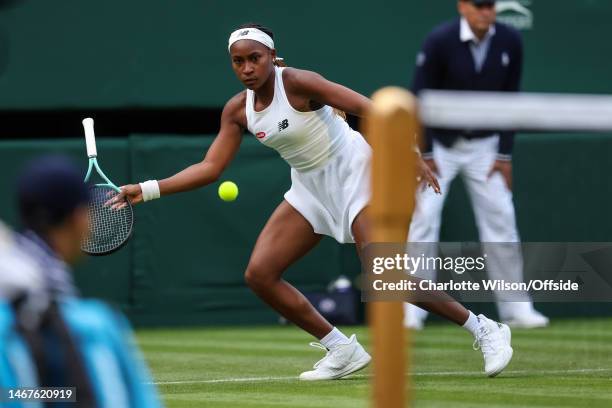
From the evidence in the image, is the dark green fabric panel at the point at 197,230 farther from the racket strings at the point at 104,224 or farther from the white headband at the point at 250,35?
the white headband at the point at 250,35

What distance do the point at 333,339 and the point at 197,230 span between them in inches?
186

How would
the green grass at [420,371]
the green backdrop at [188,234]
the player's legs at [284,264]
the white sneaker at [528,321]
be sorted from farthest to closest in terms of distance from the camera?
1. the green backdrop at [188,234]
2. the white sneaker at [528,321]
3. the player's legs at [284,264]
4. the green grass at [420,371]

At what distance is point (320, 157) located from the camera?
7.91 metres

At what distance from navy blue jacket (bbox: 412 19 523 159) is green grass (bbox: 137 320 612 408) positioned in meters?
1.98

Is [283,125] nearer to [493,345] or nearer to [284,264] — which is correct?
[284,264]

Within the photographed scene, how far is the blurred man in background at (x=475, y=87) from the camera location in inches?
442

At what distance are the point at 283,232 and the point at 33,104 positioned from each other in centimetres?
527

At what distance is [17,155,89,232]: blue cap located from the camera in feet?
10.0

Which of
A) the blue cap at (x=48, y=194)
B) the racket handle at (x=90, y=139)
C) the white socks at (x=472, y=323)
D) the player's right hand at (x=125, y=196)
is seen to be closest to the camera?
the blue cap at (x=48, y=194)

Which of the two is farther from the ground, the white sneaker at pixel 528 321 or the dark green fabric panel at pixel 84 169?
the dark green fabric panel at pixel 84 169

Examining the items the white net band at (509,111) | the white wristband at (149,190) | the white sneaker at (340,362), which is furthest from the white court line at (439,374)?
the white net band at (509,111)

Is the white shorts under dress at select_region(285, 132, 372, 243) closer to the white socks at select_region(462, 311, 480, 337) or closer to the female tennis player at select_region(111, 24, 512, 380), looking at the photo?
the female tennis player at select_region(111, 24, 512, 380)

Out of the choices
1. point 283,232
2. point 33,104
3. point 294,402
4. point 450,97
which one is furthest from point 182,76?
point 450,97

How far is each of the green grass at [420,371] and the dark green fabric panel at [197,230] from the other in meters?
0.89
